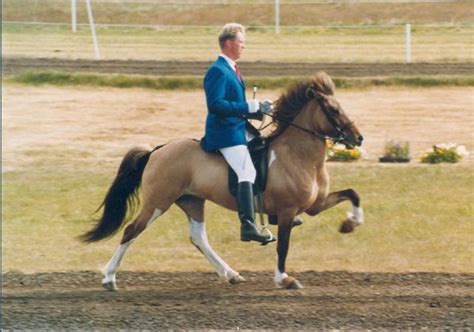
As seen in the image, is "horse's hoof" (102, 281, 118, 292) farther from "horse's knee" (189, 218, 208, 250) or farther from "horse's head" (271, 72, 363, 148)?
"horse's head" (271, 72, 363, 148)

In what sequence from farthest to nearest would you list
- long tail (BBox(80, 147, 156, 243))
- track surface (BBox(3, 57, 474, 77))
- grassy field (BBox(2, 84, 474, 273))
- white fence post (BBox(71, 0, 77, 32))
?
white fence post (BBox(71, 0, 77, 32))
track surface (BBox(3, 57, 474, 77))
grassy field (BBox(2, 84, 474, 273))
long tail (BBox(80, 147, 156, 243))

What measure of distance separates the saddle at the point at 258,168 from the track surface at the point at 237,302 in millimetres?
873

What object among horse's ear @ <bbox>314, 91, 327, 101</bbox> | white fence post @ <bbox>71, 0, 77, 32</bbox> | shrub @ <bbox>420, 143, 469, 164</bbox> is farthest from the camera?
white fence post @ <bbox>71, 0, 77, 32</bbox>

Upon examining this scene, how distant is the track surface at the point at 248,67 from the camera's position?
2484cm

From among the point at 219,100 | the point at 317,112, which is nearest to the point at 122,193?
the point at 219,100

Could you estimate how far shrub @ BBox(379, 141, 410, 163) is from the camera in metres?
17.5

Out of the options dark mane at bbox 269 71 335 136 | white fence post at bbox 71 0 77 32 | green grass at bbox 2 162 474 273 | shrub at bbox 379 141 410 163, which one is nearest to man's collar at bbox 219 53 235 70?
dark mane at bbox 269 71 335 136

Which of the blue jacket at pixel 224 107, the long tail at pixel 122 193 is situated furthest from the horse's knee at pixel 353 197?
the long tail at pixel 122 193

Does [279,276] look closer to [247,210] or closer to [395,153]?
[247,210]

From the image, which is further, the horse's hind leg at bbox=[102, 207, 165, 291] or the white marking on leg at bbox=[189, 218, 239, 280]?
the white marking on leg at bbox=[189, 218, 239, 280]

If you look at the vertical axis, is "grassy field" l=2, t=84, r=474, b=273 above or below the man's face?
below

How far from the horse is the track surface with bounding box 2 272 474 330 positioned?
352 mm

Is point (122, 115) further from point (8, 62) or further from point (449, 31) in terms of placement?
point (449, 31)

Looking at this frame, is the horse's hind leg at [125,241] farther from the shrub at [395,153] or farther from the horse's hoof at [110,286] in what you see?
the shrub at [395,153]
